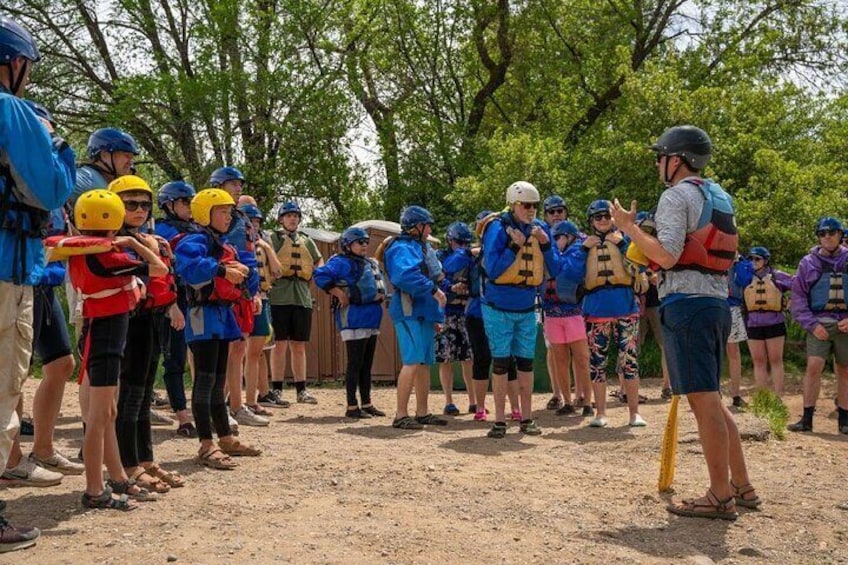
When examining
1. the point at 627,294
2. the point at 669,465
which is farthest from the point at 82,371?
the point at 627,294

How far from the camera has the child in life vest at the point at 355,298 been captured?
9.55m

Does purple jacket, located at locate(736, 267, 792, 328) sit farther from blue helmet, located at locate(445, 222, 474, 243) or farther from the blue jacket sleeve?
the blue jacket sleeve

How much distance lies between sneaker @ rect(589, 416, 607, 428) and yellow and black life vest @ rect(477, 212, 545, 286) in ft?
5.42

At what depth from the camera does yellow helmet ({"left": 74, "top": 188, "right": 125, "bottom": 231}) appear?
491 centimetres

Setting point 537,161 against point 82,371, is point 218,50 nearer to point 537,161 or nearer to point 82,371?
point 537,161

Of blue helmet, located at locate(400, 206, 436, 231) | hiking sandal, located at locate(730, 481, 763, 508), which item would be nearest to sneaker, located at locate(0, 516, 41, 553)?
hiking sandal, located at locate(730, 481, 763, 508)

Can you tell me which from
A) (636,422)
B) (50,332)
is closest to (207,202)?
(50,332)

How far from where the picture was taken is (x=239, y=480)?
5.95m

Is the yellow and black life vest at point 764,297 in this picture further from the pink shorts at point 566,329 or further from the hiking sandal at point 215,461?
the hiking sandal at point 215,461

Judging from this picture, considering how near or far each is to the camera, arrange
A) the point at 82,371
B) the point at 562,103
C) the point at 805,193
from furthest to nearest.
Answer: the point at 562,103 → the point at 805,193 → the point at 82,371

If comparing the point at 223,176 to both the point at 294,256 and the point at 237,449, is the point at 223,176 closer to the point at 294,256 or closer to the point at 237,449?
the point at 294,256

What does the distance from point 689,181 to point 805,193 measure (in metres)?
10.8

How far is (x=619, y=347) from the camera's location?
28.8ft

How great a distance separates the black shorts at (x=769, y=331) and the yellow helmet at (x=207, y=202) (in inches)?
273
